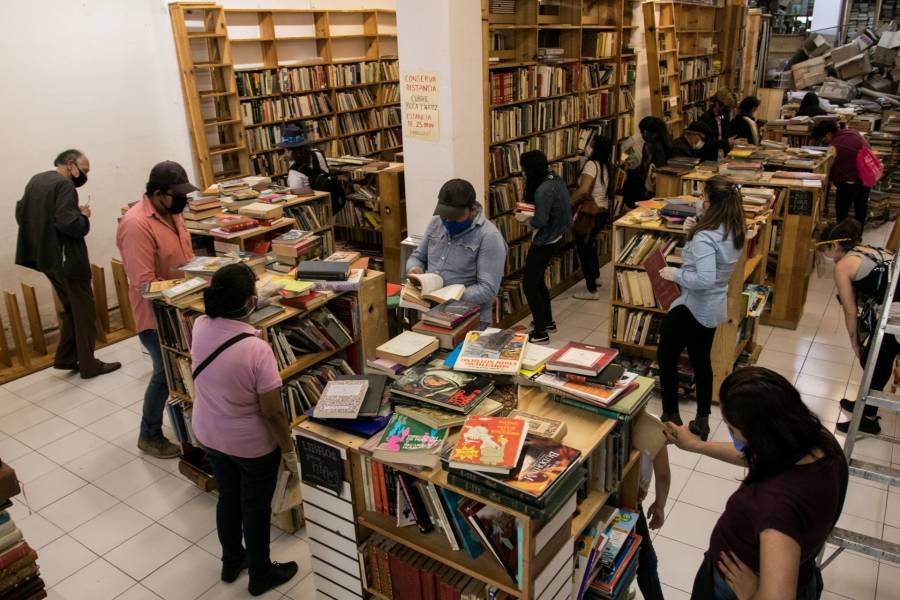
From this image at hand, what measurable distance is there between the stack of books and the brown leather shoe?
3.95 metres

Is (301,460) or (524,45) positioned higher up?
(524,45)

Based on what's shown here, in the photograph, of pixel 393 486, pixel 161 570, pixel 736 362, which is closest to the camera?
pixel 393 486

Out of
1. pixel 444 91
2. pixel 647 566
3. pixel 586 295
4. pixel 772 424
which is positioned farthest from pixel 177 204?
pixel 586 295

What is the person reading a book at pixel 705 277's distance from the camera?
397 cm

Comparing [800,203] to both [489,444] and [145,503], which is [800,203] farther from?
[145,503]

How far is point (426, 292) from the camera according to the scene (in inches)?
139

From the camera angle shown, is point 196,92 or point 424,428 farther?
point 196,92

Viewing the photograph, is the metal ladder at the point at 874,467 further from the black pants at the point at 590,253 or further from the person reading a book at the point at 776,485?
the black pants at the point at 590,253

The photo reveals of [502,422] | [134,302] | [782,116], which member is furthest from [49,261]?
[782,116]

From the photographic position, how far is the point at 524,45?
632 centimetres

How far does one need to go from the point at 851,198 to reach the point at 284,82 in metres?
7.11

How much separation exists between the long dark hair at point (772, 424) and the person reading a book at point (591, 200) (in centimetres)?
482

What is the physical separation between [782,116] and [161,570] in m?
11.5

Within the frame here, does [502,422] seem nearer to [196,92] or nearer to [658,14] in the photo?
[196,92]
